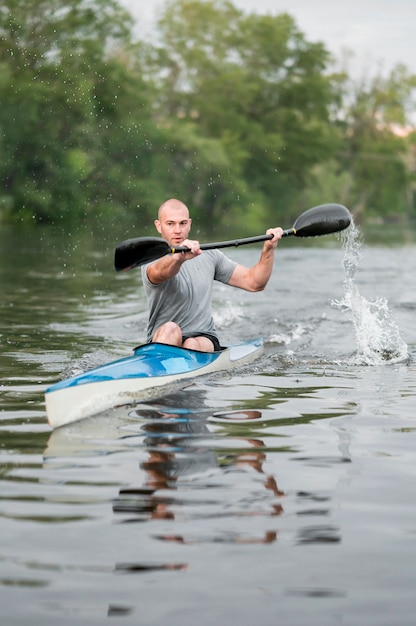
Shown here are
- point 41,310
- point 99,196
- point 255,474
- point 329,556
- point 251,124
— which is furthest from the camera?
point 251,124

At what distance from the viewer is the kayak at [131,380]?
5.89 m

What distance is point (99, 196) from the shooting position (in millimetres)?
44812

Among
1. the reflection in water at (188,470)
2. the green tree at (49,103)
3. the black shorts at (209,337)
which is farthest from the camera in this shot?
the green tree at (49,103)

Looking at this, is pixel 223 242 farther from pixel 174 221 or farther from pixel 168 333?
pixel 168 333

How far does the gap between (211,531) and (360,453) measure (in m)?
1.51

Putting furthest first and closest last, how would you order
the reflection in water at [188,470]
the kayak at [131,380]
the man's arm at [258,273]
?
1. the man's arm at [258,273]
2. the kayak at [131,380]
3. the reflection in water at [188,470]

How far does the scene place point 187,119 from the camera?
63.1m

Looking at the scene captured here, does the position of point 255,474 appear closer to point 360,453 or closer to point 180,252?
point 360,453

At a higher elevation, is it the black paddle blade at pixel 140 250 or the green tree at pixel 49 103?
the green tree at pixel 49 103

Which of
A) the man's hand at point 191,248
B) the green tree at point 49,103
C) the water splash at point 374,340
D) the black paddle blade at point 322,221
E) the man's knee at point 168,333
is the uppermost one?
the green tree at point 49,103

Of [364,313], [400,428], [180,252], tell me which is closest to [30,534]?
[400,428]

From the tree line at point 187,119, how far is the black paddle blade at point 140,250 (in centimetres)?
3617

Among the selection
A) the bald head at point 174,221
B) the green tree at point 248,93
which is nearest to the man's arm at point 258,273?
the bald head at point 174,221

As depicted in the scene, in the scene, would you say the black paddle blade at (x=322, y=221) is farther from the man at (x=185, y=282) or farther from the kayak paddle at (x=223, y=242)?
the man at (x=185, y=282)
